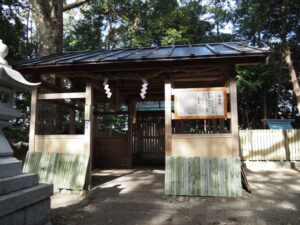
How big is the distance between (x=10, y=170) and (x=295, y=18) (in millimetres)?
15151

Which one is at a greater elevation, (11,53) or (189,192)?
(11,53)

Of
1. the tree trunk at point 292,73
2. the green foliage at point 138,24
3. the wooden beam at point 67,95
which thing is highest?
the green foliage at point 138,24

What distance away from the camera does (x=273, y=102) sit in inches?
696

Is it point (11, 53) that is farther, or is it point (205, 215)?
point (11, 53)

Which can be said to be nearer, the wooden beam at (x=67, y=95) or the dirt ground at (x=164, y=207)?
the dirt ground at (x=164, y=207)

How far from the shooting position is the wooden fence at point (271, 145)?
988 centimetres

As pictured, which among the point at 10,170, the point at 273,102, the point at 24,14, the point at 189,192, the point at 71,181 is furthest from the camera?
the point at 273,102

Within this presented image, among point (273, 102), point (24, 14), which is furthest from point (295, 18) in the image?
point (24, 14)

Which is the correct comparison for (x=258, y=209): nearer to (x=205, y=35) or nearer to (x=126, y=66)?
(x=126, y=66)

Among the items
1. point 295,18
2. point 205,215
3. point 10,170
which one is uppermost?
point 295,18

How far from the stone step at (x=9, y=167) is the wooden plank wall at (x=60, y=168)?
243 centimetres

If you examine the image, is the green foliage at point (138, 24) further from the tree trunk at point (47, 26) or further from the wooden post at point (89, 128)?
the wooden post at point (89, 128)

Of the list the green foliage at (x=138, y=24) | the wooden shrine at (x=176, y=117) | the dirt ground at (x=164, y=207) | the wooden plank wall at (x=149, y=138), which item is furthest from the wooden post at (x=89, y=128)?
the green foliage at (x=138, y=24)

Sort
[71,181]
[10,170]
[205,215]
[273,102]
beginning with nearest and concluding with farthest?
[10,170]
[205,215]
[71,181]
[273,102]
